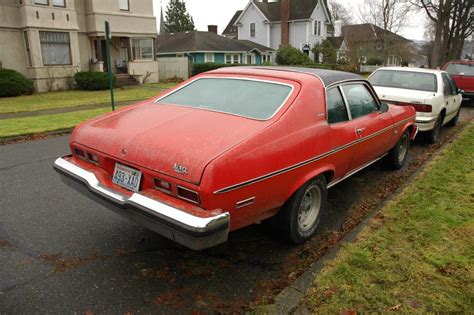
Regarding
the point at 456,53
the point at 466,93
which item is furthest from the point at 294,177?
the point at 456,53

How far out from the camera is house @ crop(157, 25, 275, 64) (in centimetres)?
3566

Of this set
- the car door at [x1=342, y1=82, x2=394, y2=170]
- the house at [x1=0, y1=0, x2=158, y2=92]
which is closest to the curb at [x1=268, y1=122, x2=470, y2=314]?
the car door at [x1=342, y1=82, x2=394, y2=170]

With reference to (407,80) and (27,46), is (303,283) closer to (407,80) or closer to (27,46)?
(407,80)

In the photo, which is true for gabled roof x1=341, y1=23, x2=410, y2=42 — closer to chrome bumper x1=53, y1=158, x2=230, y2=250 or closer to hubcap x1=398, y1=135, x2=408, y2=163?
hubcap x1=398, y1=135, x2=408, y2=163

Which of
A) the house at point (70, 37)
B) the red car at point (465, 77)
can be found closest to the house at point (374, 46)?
the house at point (70, 37)

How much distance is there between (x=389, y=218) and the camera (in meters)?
4.22

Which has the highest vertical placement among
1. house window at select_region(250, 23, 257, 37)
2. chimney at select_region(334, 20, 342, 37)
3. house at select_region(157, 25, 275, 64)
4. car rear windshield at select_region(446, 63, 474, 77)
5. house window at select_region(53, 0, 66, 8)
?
chimney at select_region(334, 20, 342, 37)

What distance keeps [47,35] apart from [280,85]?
20176 millimetres

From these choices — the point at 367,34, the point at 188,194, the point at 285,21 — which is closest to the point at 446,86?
the point at 188,194

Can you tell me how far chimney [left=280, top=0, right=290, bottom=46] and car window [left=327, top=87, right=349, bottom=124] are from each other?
4146 cm

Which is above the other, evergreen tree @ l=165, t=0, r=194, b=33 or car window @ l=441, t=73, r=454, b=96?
evergreen tree @ l=165, t=0, r=194, b=33

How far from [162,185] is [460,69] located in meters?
Answer: 15.3

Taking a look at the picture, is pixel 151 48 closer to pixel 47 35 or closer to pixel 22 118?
pixel 47 35

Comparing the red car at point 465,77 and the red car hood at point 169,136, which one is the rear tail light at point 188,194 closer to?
the red car hood at point 169,136
